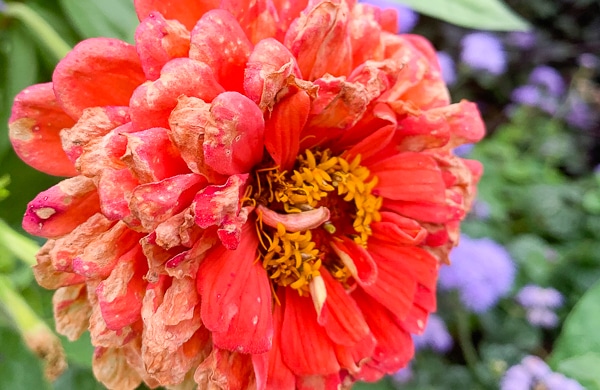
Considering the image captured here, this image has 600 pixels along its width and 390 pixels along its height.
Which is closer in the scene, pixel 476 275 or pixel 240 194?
pixel 240 194

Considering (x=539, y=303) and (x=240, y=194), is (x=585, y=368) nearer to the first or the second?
(x=240, y=194)

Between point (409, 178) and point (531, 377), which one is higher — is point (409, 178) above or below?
above

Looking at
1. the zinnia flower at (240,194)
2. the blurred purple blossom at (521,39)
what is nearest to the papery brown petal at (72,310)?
the zinnia flower at (240,194)

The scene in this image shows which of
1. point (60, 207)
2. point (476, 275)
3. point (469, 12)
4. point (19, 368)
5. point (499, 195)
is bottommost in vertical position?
point (499, 195)

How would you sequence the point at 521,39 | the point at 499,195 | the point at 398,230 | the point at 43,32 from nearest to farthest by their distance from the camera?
1. the point at 398,230
2. the point at 43,32
3. the point at 499,195
4. the point at 521,39

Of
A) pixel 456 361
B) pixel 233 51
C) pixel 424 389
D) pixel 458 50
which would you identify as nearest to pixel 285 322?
pixel 233 51

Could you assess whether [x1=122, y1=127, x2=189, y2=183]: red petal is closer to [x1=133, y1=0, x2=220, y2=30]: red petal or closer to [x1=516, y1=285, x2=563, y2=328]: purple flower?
[x1=133, y1=0, x2=220, y2=30]: red petal

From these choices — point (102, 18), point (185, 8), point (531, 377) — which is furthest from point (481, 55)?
point (185, 8)
